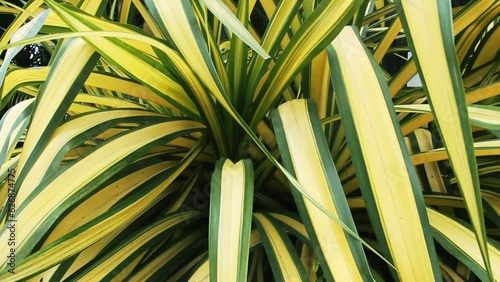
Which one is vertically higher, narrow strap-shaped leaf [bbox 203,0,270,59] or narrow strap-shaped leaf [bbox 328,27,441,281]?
narrow strap-shaped leaf [bbox 203,0,270,59]

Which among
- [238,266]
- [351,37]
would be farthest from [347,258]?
[351,37]

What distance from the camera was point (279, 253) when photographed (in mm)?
414

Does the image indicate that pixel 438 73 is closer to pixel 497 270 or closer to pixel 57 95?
pixel 497 270

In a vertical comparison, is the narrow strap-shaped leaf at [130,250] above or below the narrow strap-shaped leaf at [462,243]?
above

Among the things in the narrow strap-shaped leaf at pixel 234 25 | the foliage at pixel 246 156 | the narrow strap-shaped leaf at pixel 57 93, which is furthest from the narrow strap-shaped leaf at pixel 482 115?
the narrow strap-shaped leaf at pixel 57 93

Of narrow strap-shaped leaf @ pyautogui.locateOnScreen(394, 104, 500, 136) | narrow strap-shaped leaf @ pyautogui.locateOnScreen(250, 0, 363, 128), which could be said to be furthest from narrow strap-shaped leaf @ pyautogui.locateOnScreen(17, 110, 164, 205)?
narrow strap-shaped leaf @ pyautogui.locateOnScreen(394, 104, 500, 136)

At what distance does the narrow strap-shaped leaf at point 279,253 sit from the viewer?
39 centimetres

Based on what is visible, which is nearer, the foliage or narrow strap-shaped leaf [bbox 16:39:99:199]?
the foliage

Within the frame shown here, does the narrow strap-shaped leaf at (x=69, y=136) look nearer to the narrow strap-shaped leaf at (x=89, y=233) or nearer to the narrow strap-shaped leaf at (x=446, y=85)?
the narrow strap-shaped leaf at (x=89, y=233)

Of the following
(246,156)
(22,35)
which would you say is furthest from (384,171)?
(22,35)

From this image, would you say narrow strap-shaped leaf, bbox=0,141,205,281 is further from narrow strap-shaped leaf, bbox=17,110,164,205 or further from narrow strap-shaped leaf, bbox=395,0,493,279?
narrow strap-shaped leaf, bbox=395,0,493,279

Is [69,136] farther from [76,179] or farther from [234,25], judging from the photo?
[234,25]

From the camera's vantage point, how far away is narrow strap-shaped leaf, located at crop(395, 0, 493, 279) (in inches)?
11.0

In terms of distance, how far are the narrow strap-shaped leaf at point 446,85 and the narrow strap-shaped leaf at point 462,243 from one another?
3.3 inches
